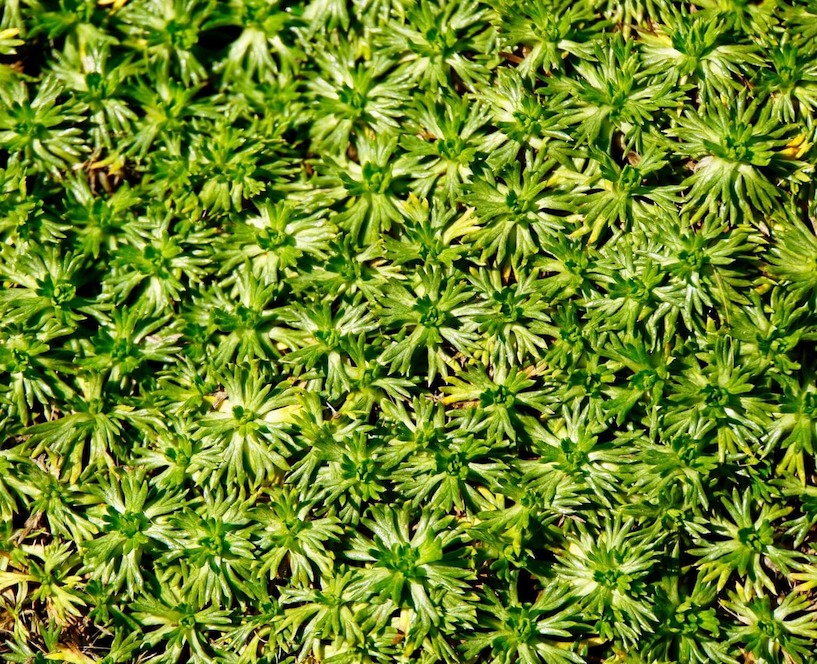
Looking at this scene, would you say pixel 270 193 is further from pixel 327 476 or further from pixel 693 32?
pixel 693 32

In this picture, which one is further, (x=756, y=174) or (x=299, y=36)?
(x=299, y=36)

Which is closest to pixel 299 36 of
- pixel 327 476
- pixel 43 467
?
pixel 327 476

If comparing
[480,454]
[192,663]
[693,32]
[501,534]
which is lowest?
[192,663]

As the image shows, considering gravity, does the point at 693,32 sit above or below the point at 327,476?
above

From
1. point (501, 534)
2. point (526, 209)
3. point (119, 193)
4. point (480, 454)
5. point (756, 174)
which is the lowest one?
point (501, 534)

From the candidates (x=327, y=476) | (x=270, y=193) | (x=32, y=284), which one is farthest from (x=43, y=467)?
(x=270, y=193)

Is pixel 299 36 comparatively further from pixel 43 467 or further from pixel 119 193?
pixel 43 467
